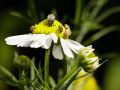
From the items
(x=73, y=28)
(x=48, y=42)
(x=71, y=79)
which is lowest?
(x=71, y=79)

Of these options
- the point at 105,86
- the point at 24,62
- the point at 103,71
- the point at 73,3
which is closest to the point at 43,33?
the point at 24,62

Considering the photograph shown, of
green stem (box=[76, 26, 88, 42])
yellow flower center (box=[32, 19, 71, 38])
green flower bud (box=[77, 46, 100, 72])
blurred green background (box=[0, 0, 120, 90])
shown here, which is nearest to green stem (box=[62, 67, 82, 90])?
green flower bud (box=[77, 46, 100, 72])

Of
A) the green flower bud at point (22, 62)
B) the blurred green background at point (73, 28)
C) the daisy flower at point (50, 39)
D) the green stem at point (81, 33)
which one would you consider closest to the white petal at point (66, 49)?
the daisy flower at point (50, 39)

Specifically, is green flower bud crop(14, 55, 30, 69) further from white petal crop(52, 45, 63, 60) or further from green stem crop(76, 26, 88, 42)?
green stem crop(76, 26, 88, 42)

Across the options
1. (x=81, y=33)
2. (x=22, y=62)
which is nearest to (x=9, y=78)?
(x=22, y=62)

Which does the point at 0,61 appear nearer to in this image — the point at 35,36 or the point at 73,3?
the point at 73,3

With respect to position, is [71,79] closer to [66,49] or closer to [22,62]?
[66,49]
